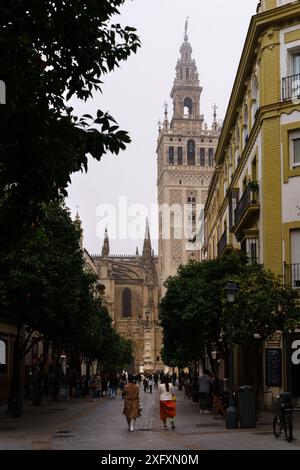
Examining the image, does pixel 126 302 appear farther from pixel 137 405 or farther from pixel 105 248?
pixel 137 405

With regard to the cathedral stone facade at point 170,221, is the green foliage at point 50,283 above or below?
below

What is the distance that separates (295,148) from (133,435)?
12972 mm

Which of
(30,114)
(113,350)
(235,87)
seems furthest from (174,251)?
(30,114)

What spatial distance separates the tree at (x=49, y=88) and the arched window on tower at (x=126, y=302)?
126m

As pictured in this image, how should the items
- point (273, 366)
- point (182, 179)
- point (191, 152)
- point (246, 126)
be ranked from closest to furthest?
point (273, 366) → point (246, 126) → point (182, 179) → point (191, 152)

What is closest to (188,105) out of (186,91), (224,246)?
(186,91)

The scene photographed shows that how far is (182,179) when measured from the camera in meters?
129

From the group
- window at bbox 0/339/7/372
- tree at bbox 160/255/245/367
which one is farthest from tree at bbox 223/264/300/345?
window at bbox 0/339/7/372

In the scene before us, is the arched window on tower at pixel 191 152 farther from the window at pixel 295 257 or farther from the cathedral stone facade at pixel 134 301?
the window at pixel 295 257

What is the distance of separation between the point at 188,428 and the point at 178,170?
4250 inches

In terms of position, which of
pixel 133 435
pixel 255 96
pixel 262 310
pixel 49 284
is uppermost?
pixel 255 96

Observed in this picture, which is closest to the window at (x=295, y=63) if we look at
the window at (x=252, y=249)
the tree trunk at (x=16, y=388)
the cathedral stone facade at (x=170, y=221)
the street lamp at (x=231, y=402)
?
the window at (x=252, y=249)

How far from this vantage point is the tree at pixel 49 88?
32.3 feet

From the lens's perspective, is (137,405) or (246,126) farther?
(246,126)
